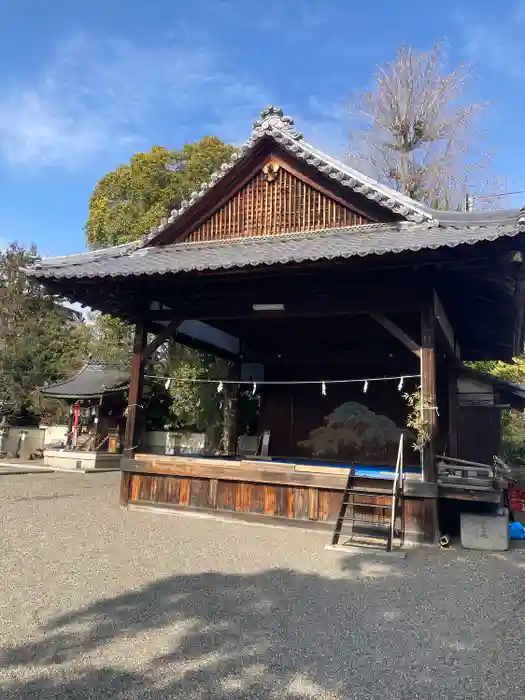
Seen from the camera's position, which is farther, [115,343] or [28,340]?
[28,340]

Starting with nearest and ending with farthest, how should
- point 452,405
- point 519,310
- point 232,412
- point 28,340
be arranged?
1. point 519,310
2. point 452,405
3. point 232,412
4. point 28,340

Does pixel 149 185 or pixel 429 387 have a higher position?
pixel 149 185

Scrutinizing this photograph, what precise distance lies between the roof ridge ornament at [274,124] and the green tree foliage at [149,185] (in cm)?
1122

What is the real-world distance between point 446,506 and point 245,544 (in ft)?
10.2

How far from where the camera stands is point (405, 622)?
12.9ft

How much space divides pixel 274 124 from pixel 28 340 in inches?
849

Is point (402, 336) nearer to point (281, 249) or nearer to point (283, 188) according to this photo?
point (281, 249)

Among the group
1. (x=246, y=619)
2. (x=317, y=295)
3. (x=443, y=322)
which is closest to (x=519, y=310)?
(x=443, y=322)

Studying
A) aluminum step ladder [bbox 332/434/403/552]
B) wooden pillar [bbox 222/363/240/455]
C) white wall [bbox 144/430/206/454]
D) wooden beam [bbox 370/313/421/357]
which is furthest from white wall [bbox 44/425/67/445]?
wooden beam [bbox 370/313/421/357]

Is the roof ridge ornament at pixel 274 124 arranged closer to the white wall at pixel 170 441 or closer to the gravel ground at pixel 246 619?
the gravel ground at pixel 246 619

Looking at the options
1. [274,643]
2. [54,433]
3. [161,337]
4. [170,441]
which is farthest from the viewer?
[54,433]

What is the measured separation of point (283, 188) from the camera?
9.20 metres

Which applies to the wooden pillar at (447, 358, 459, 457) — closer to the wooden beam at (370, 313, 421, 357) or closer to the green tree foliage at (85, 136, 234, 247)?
the wooden beam at (370, 313, 421, 357)


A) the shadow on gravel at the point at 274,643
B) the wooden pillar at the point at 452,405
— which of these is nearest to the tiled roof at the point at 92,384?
the wooden pillar at the point at 452,405
